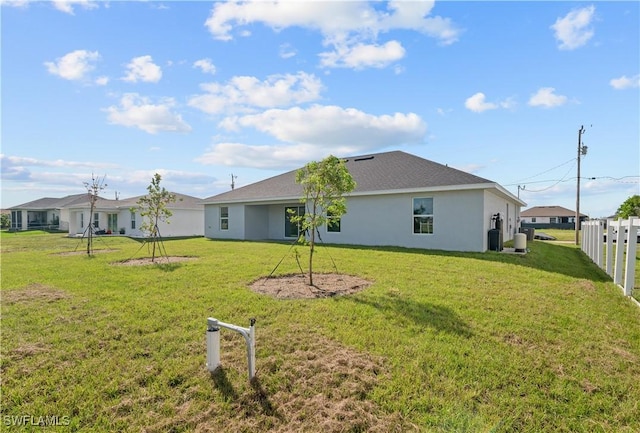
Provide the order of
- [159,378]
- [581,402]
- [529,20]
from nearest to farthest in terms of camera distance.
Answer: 1. [581,402]
2. [159,378]
3. [529,20]

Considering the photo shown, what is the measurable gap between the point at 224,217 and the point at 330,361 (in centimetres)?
1941

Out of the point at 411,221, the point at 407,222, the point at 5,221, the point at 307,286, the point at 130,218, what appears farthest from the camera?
the point at 5,221

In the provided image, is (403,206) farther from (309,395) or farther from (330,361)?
(309,395)

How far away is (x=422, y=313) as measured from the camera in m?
5.35

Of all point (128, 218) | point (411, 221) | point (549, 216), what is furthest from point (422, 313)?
point (549, 216)

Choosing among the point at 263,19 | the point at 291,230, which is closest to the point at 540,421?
the point at 263,19

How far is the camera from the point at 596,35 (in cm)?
889

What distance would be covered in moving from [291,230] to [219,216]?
5324mm

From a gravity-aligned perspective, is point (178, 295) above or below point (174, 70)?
below

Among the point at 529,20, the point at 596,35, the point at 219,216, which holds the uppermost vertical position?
the point at 529,20

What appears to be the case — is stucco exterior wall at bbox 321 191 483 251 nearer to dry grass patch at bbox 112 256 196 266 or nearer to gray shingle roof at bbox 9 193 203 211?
dry grass patch at bbox 112 256 196 266

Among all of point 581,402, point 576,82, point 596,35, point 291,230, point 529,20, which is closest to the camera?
point 581,402

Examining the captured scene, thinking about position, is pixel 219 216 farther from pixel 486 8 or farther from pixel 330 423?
pixel 330 423

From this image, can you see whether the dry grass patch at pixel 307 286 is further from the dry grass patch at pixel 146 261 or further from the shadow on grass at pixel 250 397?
the dry grass patch at pixel 146 261
